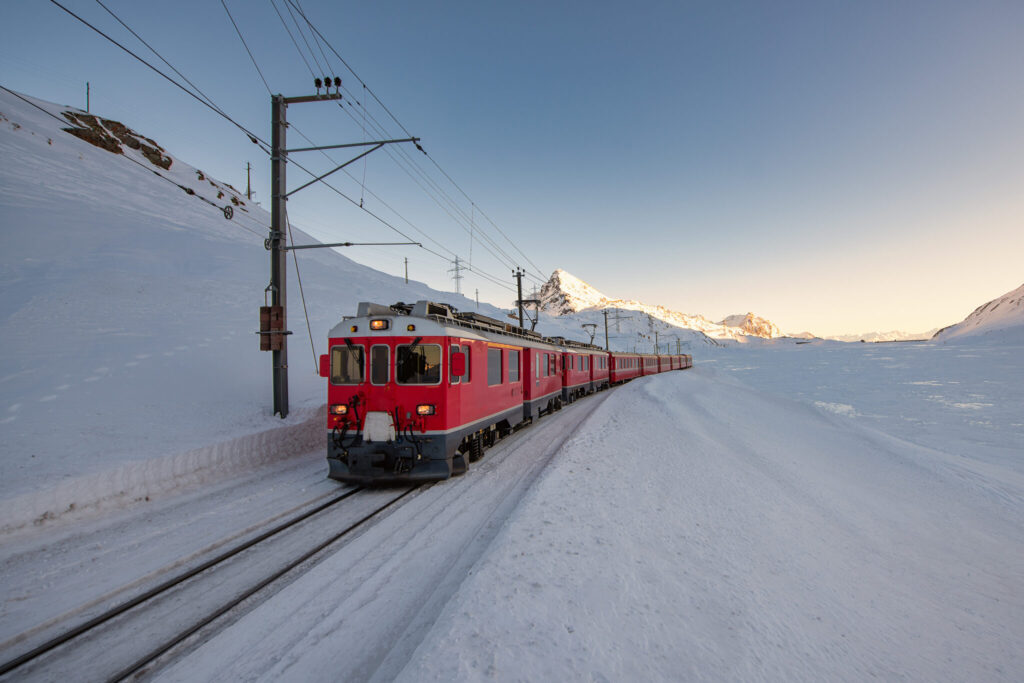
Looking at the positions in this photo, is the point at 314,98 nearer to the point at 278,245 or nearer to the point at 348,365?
the point at 278,245

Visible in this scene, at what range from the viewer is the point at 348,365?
8.27 meters

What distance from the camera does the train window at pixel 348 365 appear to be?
8195 mm

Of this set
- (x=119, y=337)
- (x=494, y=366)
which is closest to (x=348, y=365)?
(x=494, y=366)

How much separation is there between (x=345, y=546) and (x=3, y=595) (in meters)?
3.31

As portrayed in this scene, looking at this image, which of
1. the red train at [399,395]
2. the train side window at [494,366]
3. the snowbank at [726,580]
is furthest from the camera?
the train side window at [494,366]

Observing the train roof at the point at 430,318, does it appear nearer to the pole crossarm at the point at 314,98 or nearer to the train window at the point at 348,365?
the train window at the point at 348,365

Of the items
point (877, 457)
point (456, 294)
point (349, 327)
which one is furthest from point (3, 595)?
point (456, 294)

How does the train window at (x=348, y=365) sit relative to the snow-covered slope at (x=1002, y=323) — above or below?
below

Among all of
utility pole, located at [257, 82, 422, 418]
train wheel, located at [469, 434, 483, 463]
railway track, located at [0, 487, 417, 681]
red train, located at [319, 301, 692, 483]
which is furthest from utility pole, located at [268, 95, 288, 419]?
railway track, located at [0, 487, 417, 681]

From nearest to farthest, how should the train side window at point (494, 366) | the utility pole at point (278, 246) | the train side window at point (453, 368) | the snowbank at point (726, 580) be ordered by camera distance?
the snowbank at point (726, 580) < the train side window at point (453, 368) < the train side window at point (494, 366) < the utility pole at point (278, 246)

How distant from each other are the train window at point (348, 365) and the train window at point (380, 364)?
188mm

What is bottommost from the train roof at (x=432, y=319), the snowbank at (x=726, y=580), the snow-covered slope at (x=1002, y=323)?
the snowbank at (x=726, y=580)

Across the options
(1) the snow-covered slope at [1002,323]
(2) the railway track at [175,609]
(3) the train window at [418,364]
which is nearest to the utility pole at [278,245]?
(3) the train window at [418,364]

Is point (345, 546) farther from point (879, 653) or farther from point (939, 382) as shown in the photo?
point (939, 382)
